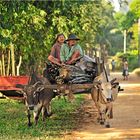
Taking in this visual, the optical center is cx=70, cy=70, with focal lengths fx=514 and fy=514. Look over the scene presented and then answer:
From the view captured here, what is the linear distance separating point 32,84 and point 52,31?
11148 millimetres

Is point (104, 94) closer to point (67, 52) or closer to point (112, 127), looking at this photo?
point (112, 127)

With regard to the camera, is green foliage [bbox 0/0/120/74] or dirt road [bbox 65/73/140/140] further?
green foliage [bbox 0/0/120/74]

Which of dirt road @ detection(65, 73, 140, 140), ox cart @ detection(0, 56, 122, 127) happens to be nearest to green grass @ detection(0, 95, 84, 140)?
dirt road @ detection(65, 73, 140, 140)

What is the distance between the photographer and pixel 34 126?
1273cm

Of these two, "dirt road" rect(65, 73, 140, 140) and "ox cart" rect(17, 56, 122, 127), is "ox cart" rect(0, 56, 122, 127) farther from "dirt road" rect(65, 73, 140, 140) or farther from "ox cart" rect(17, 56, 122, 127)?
"dirt road" rect(65, 73, 140, 140)

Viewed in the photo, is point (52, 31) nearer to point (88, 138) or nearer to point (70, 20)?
point (70, 20)

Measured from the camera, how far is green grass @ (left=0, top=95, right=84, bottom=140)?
11.3m

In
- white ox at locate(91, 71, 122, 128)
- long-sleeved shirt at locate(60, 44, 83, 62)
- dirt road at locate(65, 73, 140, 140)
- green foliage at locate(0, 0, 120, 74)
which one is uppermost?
green foliage at locate(0, 0, 120, 74)

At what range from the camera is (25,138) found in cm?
1095

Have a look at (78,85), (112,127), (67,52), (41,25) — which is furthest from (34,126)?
(41,25)

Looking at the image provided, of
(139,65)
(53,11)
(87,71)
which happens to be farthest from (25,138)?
(139,65)

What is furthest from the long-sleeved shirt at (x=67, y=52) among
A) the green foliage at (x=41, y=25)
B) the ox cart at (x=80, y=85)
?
the green foliage at (x=41, y=25)

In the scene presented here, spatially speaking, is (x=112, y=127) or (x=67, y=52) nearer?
(x=112, y=127)

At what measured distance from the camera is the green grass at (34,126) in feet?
37.2
